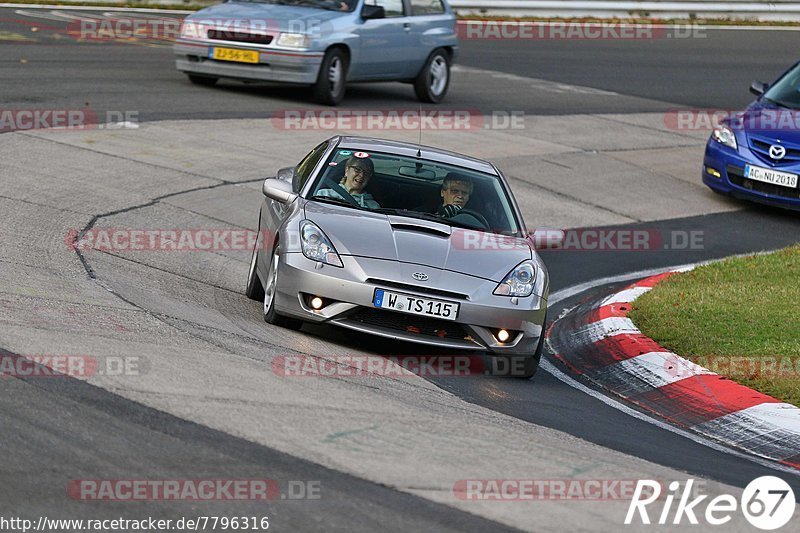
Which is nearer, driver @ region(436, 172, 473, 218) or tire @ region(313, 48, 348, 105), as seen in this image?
driver @ region(436, 172, 473, 218)

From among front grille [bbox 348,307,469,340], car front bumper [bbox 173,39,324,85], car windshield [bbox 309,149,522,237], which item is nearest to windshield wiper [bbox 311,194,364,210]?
Result: car windshield [bbox 309,149,522,237]

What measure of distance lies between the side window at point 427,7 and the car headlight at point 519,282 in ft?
37.2

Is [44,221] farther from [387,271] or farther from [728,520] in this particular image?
[728,520]

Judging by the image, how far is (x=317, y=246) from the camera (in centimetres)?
812

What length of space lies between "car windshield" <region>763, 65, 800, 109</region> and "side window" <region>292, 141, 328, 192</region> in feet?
26.1

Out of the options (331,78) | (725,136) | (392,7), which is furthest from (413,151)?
(392,7)

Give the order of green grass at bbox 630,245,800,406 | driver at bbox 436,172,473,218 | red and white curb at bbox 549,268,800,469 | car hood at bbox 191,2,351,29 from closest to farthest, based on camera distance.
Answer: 1. red and white curb at bbox 549,268,800,469
2. green grass at bbox 630,245,800,406
3. driver at bbox 436,172,473,218
4. car hood at bbox 191,2,351,29

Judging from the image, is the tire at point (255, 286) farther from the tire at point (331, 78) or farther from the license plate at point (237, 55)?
the tire at point (331, 78)

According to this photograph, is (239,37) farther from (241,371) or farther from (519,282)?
(241,371)

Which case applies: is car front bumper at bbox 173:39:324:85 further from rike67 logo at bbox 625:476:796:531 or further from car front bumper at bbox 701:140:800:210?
rike67 logo at bbox 625:476:796:531

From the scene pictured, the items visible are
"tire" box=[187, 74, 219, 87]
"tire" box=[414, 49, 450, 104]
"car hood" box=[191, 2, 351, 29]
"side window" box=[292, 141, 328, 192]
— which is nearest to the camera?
"side window" box=[292, 141, 328, 192]

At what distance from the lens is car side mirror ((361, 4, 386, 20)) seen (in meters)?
18.0

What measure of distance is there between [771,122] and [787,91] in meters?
0.94

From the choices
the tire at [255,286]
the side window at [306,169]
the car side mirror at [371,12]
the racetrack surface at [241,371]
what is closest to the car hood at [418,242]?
the side window at [306,169]
